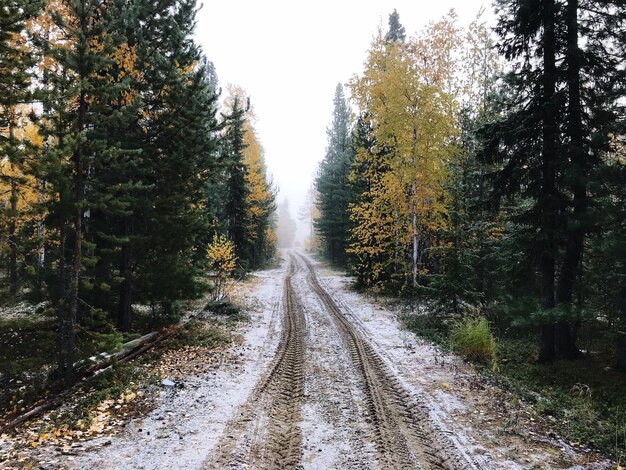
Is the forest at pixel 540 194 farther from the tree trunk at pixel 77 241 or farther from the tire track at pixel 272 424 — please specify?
the tree trunk at pixel 77 241

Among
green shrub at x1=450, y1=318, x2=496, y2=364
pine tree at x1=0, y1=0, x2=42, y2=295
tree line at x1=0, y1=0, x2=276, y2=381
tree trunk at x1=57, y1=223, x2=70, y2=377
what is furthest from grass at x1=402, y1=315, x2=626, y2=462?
pine tree at x1=0, y1=0, x2=42, y2=295

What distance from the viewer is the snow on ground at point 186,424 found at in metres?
5.73

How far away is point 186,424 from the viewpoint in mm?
6914

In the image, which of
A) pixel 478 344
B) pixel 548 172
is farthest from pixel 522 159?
pixel 478 344

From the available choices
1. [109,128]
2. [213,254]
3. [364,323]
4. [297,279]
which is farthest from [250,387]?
[297,279]

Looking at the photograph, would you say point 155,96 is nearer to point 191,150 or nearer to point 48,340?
point 191,150

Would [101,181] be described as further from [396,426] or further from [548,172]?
[548,172]

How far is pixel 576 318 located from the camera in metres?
8.45

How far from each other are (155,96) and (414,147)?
11126mm

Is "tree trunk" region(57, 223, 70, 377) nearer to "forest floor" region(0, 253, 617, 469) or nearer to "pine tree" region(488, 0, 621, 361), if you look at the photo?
"forest floor" region(0, 253, 617, 469)

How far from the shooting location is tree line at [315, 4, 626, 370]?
9328 mm

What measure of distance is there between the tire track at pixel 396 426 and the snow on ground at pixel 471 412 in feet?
0.94

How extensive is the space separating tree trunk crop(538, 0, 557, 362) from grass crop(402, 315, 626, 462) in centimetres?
102

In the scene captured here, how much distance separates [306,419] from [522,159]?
362 inches
